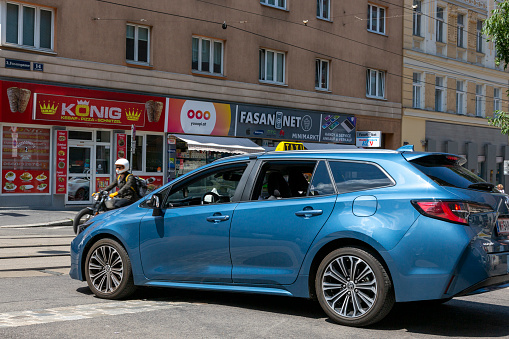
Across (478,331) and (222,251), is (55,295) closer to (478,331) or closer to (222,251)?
(222,251)

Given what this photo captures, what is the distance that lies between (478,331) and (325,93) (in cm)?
2627

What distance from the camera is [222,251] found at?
6527mm

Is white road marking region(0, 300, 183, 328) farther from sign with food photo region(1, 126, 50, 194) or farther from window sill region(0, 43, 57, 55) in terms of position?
window sill region(0, 43, 57, 55)

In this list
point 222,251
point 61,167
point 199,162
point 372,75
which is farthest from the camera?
point 372,75

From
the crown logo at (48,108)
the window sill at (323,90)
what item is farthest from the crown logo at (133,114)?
the window sill at (323,90)

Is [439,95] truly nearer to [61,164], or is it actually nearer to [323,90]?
[323,90]

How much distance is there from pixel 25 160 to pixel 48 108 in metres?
1.79

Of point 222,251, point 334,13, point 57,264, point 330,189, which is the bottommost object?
point 57,264

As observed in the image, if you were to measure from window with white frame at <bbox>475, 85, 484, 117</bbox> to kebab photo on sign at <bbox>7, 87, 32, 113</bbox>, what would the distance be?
28.0 metres

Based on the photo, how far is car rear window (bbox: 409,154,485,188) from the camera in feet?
19.2

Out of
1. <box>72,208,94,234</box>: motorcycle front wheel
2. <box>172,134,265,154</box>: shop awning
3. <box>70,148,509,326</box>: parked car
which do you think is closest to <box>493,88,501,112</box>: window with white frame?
<box>172,134,265,154</box>: shop awning

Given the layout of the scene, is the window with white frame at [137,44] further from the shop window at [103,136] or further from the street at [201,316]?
the street at [201,316]

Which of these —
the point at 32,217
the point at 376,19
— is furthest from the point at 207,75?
the point at 376,19

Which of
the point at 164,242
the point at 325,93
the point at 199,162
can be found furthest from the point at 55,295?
the point at 325,93
